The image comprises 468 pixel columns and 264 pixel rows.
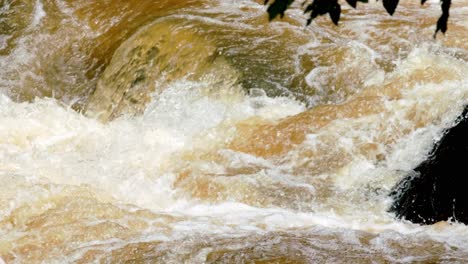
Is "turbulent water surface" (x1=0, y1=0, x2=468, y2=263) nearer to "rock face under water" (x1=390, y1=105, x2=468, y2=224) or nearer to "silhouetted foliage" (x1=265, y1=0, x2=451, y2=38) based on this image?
"rock face under water" (x1=390, y1=105, x2=468, y2=224)

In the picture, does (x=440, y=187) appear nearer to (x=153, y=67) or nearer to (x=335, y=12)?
(x=335, y=12)

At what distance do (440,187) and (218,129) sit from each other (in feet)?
6.81

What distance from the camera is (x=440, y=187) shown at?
4.62 meters

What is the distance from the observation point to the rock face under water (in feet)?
14.8

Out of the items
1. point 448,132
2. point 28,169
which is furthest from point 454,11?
point 28,169

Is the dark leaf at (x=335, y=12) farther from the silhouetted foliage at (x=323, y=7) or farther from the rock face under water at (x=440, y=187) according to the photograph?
the rock face under water at (x=440, y=187)

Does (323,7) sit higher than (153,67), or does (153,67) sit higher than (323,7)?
(323,7)

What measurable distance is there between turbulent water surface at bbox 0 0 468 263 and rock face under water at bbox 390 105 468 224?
A: 123 mm

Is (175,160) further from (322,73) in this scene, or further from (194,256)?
(194,256)

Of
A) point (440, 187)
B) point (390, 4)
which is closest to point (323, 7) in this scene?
point (390, 4)

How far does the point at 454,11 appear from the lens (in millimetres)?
7477

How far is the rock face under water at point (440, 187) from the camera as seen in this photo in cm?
452

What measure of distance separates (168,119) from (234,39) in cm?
102

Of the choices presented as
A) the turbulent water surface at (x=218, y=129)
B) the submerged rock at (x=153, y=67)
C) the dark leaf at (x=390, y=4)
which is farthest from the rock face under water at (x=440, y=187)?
the dark leaf at (x=390, y=4)
